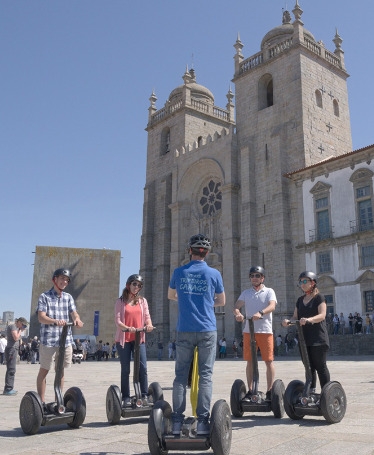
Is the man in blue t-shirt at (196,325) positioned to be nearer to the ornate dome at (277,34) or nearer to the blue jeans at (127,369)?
the blue jeans at (127,369)

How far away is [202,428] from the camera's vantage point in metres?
3.95

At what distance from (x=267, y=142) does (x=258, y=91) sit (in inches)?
181

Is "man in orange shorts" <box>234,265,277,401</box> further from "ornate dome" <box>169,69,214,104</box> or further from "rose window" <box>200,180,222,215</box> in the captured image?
"ornate dome" <box>169,69,214,104</box>

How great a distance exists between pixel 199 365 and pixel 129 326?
2.16 meters

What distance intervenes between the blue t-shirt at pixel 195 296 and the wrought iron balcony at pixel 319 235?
2389cm

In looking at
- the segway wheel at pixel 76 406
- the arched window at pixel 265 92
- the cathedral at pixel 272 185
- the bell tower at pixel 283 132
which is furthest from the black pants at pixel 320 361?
the arched window at pixel 265 92

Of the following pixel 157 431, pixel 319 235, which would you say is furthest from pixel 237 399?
pixel 319 235

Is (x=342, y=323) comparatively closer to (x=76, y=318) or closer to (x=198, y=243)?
(x=76, y=318)

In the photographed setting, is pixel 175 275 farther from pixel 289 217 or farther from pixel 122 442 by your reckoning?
pixel 289 217

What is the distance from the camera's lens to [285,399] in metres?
5.51

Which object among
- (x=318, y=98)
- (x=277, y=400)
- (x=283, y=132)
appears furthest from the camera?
(x=318, y=98)

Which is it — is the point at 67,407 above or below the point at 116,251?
below


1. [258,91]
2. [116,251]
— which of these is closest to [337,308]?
[258,91]

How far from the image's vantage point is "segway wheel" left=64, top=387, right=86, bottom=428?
536 cm
